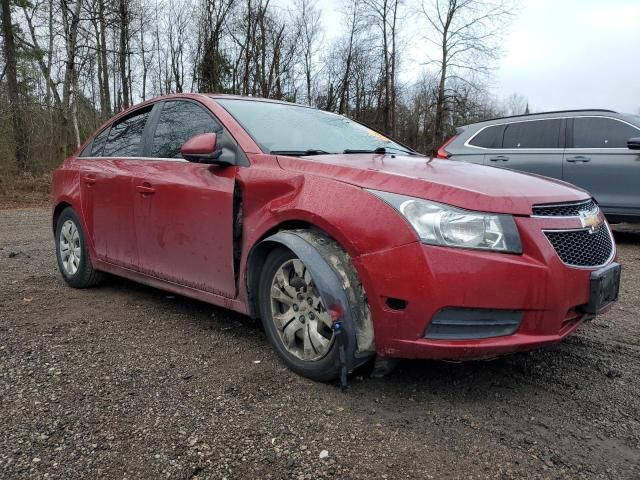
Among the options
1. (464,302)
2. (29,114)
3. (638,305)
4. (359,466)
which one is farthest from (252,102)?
(29,114)

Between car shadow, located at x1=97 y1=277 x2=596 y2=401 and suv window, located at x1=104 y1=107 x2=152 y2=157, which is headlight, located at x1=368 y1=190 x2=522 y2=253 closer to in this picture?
car shadow, located at x1=97 y1=277 x2=596 y2=401

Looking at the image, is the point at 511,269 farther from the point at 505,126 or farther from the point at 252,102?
the point at 505,126

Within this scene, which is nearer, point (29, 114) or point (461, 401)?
point (461, 401)

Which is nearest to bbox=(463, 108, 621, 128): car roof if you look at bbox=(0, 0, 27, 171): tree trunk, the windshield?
the windshield

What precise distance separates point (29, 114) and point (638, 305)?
60.4 ft

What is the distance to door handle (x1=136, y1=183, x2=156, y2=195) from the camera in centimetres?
361

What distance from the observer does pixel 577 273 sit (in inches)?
93.8

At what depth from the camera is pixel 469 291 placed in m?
2.22

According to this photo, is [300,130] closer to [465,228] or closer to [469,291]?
[465,228]

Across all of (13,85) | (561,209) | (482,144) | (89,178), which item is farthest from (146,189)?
(13,85)

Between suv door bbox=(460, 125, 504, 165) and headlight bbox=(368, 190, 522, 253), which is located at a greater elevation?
suv door bbox=(460, 125, 504, 165)

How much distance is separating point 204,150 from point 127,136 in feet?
5.26

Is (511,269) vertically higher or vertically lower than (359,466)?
higher

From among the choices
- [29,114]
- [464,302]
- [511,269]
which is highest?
[29,114]
